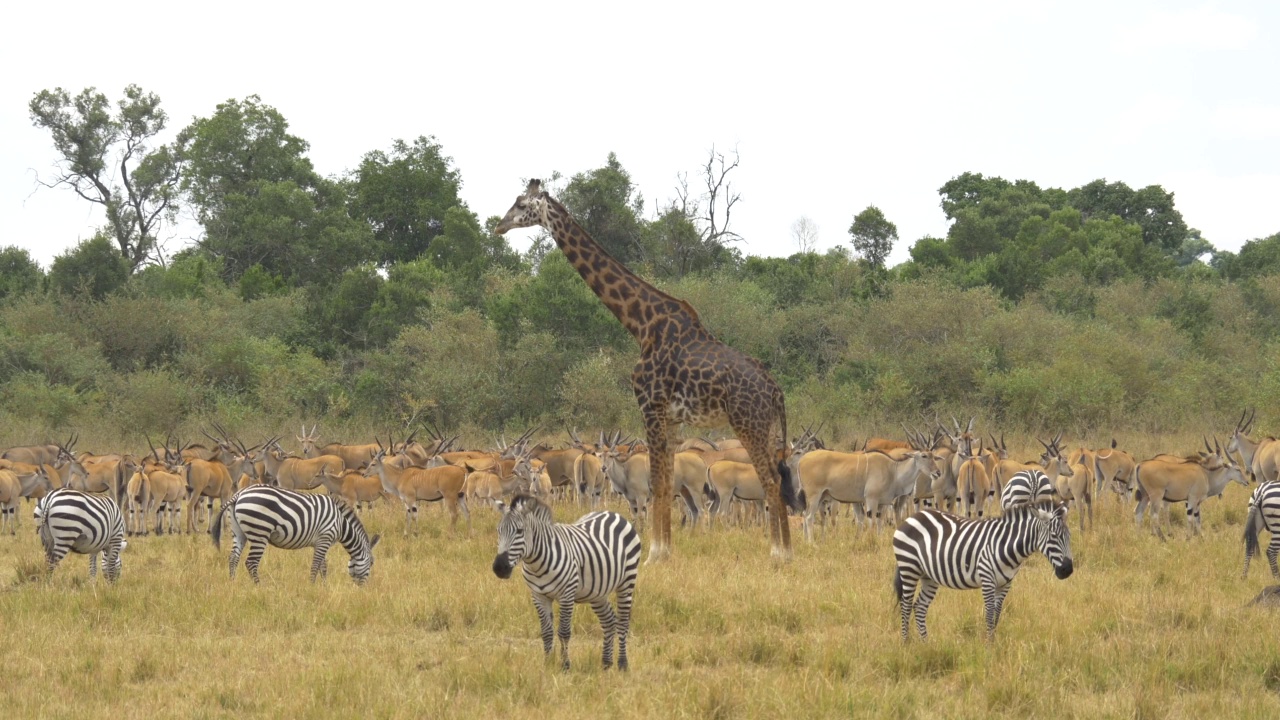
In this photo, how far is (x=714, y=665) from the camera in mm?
10547

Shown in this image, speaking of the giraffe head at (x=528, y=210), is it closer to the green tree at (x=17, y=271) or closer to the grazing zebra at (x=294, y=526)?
the grazing zebra at (x=294, y=526)

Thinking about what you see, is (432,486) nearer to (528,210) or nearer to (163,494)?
(163,494)

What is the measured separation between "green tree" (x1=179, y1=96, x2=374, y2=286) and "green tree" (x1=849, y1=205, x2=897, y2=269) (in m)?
20.8

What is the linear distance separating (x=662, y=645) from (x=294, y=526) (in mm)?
4854

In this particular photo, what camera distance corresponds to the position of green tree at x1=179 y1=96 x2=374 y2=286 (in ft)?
174

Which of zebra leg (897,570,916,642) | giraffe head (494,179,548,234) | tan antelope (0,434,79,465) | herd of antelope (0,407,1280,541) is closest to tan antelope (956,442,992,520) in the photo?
herd of antelope (0,407,1280,541)

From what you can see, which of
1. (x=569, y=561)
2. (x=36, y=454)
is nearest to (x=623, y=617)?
(x=569, y=561)

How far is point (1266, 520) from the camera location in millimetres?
14125

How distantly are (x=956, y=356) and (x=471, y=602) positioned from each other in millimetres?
23927

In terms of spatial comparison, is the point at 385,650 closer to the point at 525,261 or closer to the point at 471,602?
the point at 471,602

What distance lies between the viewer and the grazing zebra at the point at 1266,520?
14.0 m

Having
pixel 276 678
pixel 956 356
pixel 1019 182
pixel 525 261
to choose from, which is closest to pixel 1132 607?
pixel 276 678

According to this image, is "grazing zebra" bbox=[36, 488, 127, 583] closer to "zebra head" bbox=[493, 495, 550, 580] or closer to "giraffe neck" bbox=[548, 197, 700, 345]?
"zebra head" bbox=[493, 495, 550, 580]

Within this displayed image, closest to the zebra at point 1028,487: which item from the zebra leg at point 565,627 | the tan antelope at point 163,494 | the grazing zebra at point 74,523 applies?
the zebra leg at point 565,627
